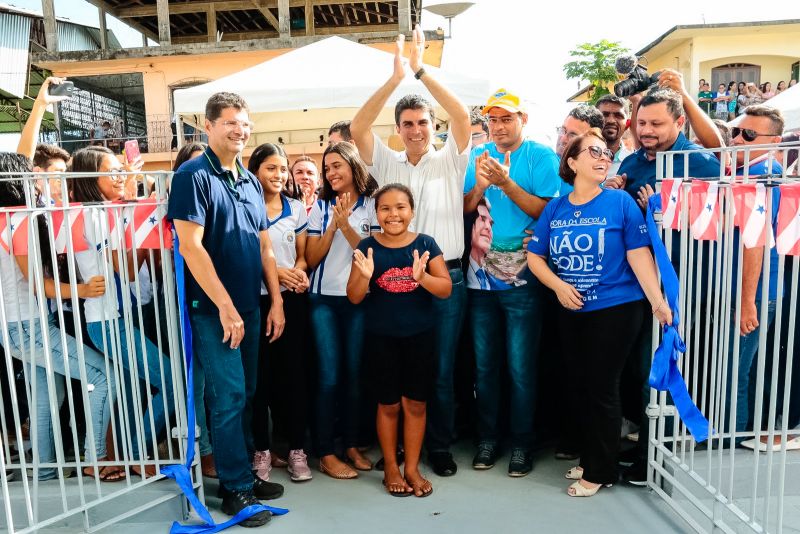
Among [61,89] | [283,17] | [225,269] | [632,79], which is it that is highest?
[283,17]

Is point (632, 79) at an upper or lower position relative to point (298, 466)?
upper

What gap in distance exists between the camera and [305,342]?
11.4 ft

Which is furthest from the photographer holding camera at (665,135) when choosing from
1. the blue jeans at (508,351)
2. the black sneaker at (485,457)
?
the black sneaker at (485,457)

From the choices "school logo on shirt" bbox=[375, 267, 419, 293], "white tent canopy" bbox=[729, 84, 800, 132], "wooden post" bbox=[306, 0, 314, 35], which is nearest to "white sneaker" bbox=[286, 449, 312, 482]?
"school logo on shirt" bbox=[375, 267, 419, 293]

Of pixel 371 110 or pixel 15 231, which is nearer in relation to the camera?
pixel 15 231

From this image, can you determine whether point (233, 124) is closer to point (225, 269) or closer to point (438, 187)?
point (225, 269)

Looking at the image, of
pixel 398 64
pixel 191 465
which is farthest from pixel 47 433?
pixel 398 64

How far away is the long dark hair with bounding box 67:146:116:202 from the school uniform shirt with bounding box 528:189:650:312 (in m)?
2.50

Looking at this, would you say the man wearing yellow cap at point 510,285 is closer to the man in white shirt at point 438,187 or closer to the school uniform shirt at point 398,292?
the man in white shirt at point 438,187

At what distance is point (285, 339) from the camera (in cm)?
338

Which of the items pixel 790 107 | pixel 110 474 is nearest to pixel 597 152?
pixel 110 474

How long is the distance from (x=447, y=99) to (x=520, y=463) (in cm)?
202

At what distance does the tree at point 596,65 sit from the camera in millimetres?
23000

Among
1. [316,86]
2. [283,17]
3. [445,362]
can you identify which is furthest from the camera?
[283,17]
